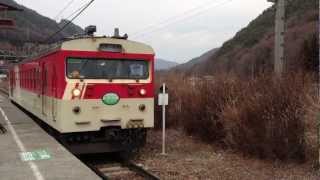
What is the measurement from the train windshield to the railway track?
203 centimetres

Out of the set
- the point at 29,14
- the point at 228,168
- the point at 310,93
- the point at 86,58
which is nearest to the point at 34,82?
the point at 86,58

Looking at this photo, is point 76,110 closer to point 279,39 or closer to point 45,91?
point 45,91

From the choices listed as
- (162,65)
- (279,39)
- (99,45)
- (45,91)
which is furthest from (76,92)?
(162,65)

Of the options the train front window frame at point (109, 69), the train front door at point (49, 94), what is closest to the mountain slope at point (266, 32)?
the train front door at point (49, 94)

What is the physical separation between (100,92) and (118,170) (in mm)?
1789

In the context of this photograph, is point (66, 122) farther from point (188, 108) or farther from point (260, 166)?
point (188, 108)

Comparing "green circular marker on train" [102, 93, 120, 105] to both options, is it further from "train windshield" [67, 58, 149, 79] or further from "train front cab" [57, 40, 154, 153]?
"train windshield" [67, 58, 149, 79]

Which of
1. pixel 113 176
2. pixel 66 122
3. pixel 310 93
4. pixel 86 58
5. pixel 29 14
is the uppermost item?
pixel 29 14

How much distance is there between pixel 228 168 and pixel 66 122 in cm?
363

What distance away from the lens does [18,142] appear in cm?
1264

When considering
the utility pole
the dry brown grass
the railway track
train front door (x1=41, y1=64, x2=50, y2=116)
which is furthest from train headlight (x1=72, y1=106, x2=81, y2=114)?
the utility pole

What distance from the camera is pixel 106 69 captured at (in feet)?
38.6

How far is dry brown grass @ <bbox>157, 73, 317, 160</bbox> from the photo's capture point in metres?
10.6

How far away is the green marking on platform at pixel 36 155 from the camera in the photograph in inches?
405
